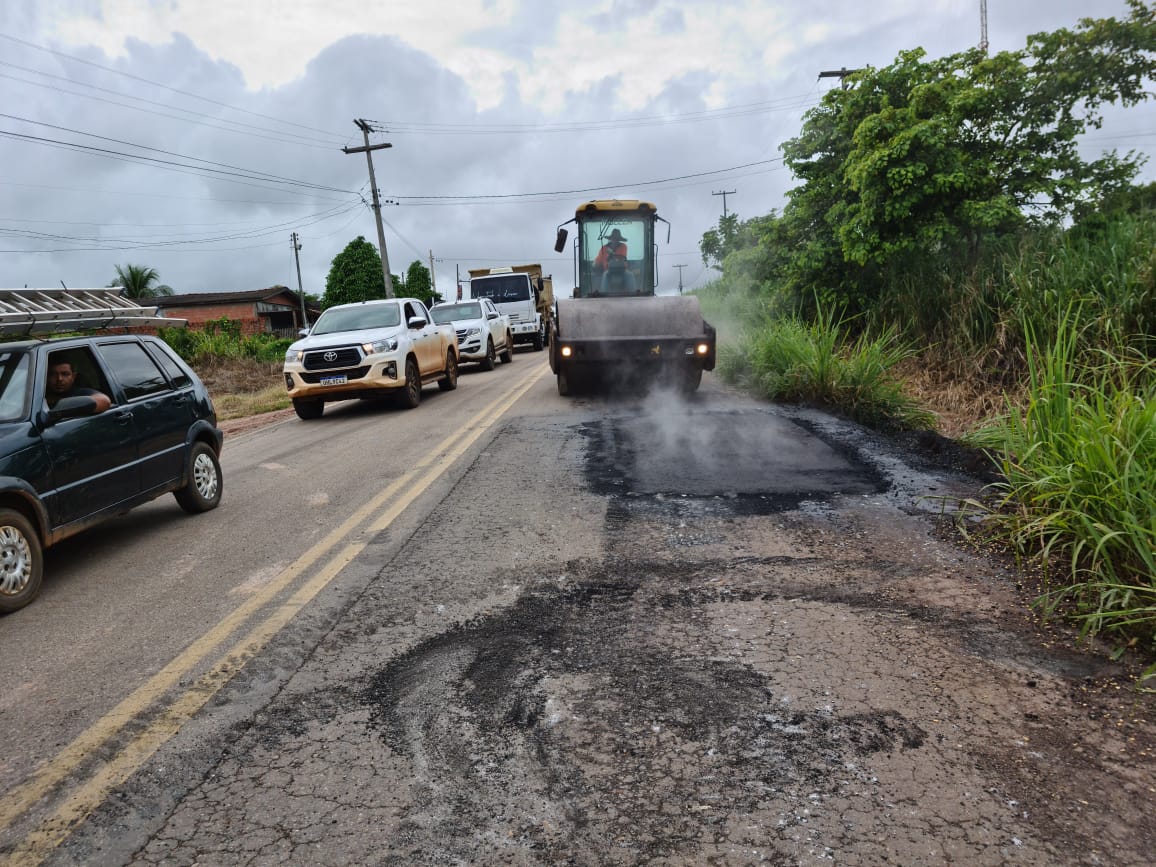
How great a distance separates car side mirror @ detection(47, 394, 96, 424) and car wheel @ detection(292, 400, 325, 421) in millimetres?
7896

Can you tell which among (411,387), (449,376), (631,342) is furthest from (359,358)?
(631,342)

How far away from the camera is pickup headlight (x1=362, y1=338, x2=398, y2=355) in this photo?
12844 millimetres

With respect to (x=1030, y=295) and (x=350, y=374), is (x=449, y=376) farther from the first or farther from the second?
(x=1030, y=295)

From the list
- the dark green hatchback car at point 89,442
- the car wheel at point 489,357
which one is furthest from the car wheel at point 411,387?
the car wheel at point 489,357

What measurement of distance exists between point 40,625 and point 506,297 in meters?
25.3

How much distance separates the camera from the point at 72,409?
5328mm

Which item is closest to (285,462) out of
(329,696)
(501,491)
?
(501,491)

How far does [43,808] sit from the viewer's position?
8.81 ft

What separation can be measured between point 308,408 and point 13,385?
8217 millimetres

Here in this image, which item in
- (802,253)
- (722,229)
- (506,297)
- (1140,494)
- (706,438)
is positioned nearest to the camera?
(1140,494)

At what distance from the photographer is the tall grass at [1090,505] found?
3855mm

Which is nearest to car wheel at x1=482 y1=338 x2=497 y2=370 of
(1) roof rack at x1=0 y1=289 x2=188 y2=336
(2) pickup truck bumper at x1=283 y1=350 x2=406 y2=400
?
(2) pickup truck bumper at x1=283 y1=350 x2=406 y2=400

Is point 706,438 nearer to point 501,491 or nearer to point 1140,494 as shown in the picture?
point 501,491

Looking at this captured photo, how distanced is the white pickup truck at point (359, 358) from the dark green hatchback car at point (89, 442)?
5.53 m
